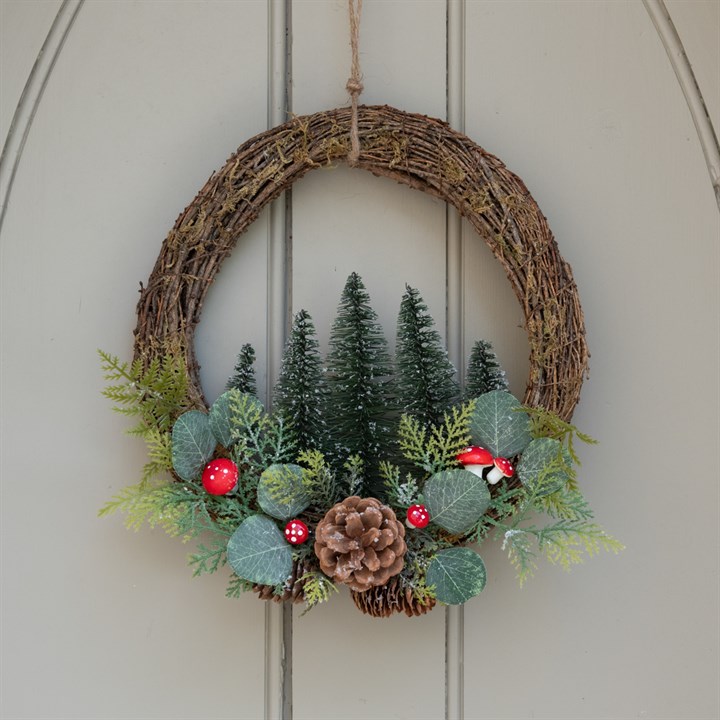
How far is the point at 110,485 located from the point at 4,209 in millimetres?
342

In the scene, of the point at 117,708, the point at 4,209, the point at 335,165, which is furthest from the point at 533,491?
the point at 4,209

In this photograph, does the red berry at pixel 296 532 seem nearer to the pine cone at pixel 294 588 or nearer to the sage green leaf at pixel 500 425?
the pine cone at pixel 294 588

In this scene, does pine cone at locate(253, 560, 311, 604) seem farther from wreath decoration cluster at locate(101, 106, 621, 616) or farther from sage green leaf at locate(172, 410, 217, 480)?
sage green leaf at locate(172, 410, 217, 480)

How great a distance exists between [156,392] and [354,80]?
39 cm

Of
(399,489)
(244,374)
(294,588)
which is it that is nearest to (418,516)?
(399,489)

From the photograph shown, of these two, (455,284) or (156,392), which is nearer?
(156,392)

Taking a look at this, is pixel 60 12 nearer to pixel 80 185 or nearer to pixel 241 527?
pixel 80 185

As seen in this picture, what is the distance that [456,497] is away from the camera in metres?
0.72

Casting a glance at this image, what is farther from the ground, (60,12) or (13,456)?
(60,12)

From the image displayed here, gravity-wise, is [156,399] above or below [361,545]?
above

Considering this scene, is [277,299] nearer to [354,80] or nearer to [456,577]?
[354,80]

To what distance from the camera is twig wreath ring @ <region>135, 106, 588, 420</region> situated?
2.55 ft

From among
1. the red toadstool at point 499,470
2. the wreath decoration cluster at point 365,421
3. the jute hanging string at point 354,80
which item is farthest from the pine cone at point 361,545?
the jute hanging string at point 354,80

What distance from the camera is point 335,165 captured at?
829 mm
